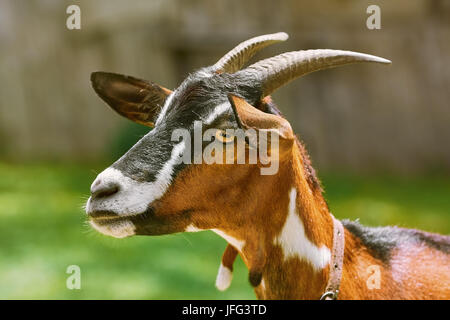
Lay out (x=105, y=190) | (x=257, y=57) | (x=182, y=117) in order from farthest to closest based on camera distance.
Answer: (x=257, y=57) < (x=182, y=117) < (x=105, y=190)

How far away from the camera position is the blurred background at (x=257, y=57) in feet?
30.5

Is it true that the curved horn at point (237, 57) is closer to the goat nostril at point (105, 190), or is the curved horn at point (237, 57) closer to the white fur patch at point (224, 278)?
the goat nostril at point (105, 190)

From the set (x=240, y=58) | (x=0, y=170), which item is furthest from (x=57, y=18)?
(x=240, y=58)

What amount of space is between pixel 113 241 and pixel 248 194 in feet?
12.9

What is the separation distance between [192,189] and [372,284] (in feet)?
2.83

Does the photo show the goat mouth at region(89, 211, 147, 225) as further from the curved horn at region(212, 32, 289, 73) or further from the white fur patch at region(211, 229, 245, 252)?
the curved horn at region(212, 32, 289, 73)

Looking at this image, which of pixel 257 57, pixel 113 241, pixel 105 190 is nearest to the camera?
pixel 105 190

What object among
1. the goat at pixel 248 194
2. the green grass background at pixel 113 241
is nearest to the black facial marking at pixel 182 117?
the goat at pixel 248 194

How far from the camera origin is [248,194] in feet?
8.22

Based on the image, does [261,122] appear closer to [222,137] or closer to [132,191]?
[222,137]

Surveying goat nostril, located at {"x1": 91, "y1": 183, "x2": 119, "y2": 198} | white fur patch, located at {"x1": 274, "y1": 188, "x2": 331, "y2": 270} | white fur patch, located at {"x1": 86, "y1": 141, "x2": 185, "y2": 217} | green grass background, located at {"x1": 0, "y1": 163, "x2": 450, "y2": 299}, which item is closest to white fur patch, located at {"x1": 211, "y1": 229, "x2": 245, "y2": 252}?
white fur patch, located at {"x1": 274, "y1": 188, "x2": 331, "y2": 270}

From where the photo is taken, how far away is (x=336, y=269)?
2.65 m

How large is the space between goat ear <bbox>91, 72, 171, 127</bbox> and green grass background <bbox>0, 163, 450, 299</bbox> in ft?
9.02

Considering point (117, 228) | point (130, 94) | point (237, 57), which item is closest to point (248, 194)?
point (117, 228)
